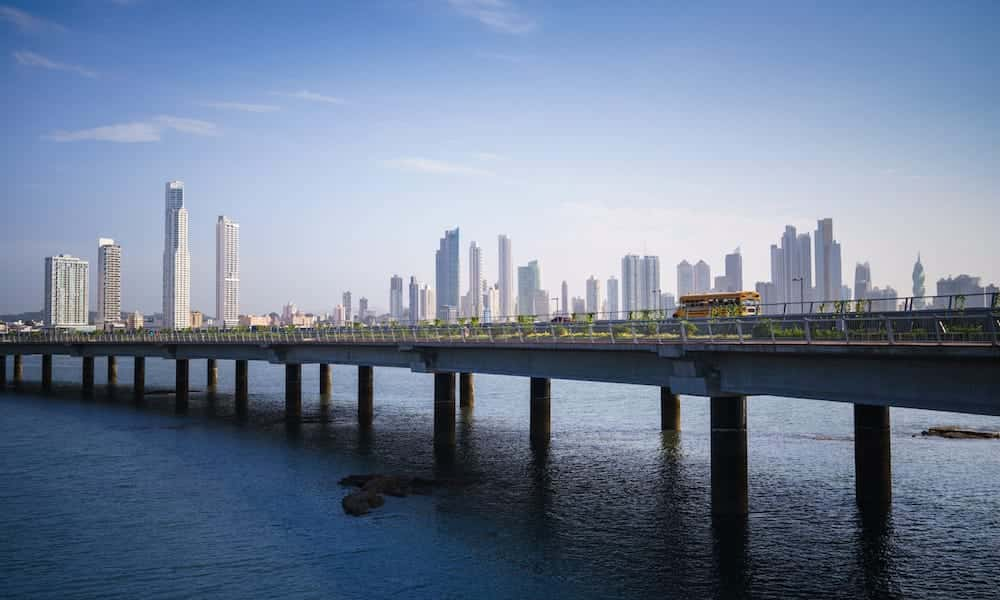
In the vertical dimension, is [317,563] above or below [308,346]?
below

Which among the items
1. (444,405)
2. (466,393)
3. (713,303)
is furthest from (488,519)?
(466,393)

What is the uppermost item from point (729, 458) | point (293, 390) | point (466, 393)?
point (729, 458)

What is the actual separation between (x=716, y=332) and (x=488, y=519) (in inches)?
584

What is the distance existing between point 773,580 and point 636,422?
1727 inches

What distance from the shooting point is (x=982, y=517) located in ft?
122

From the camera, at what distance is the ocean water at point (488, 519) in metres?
29.5

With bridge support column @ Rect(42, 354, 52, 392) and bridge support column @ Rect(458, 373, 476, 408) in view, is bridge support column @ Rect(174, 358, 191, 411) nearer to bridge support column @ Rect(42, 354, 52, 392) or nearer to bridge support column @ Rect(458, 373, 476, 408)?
bridge support column @ Rect(42, 354, 52, 392)

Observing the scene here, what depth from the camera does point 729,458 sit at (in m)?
36.7

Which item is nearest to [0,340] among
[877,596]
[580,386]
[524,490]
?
[580,386]

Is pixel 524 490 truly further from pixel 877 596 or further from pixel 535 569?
pixel 877 596

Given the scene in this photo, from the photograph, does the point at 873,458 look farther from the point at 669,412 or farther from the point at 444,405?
the point at 444,405

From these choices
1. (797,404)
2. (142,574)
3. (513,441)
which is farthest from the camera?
(797,404)

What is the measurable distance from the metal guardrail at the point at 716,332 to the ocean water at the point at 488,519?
8467mm

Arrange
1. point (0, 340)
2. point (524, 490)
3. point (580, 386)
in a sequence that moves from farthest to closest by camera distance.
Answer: point (0, 340) → point (580, 386) → point (524, 490)
